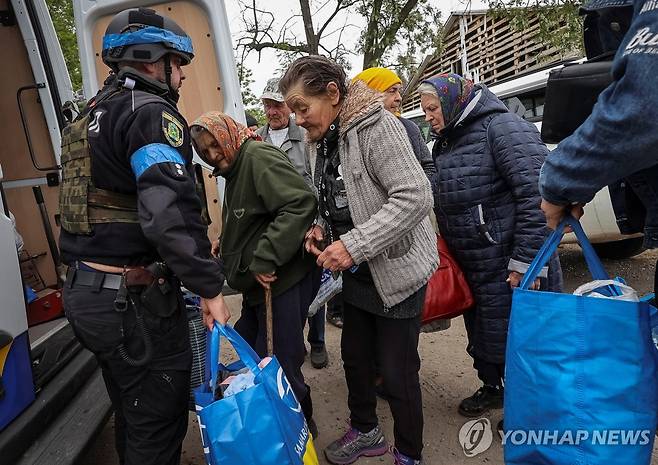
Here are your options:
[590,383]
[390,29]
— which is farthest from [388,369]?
[390,29]

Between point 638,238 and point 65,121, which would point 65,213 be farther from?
point 638,238

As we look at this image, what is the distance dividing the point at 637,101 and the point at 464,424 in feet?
6.96

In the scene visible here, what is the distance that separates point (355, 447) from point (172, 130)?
1.75m

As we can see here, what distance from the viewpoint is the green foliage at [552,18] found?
9.17m

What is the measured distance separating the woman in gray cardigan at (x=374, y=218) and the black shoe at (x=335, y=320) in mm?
2008

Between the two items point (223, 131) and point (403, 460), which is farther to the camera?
point (403, 460)

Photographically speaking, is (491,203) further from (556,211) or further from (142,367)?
(142,367)

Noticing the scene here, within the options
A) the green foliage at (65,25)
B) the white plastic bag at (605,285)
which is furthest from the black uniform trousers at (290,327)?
the green foliage at (65,25)

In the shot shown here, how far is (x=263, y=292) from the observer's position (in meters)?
2.17

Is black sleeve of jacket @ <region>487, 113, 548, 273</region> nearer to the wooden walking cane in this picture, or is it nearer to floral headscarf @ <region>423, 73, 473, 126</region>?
floral headscarf @ <region>423, 73, 473, 126</region>

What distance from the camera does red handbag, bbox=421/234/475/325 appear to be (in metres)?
2.46

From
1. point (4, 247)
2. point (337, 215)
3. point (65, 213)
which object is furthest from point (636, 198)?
point (4, 247)

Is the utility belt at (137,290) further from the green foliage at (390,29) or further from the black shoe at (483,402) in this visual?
the green foliage at (390,29)

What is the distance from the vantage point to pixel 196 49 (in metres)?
3.21
